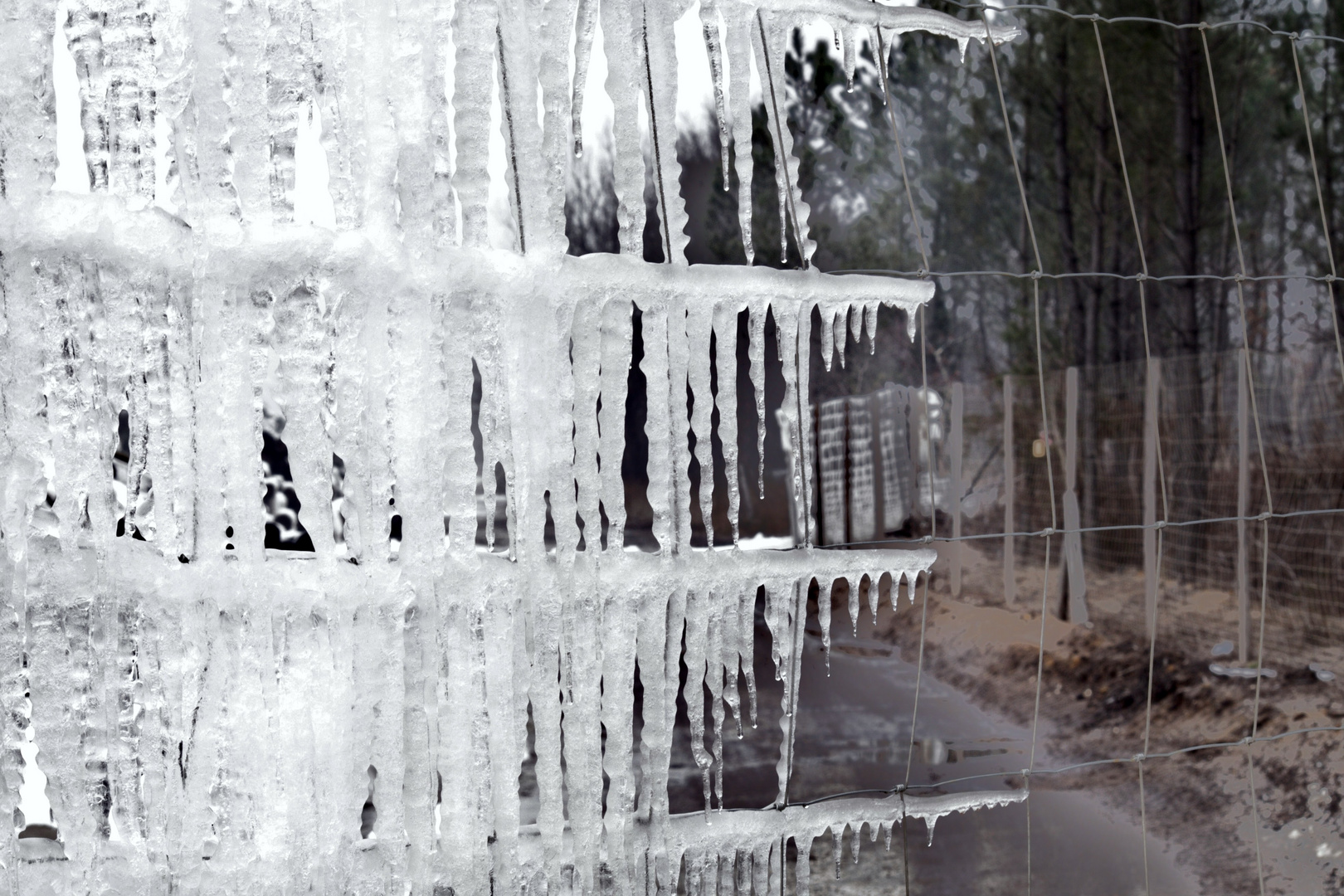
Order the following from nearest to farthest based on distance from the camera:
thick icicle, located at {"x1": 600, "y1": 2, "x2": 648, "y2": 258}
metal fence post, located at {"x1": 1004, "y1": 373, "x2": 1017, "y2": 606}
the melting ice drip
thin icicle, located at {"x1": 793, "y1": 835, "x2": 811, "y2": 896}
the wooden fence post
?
the melting ice drip → thick icicle, located at {"x1": 600, "y1": 2, "x2": 648, "y2": 258} → thin icicle, located at {"x1": 793, "y1": 835, "x2": 811, "y2": 896} → metal fence post, located at {"x1": 1004, "y1": 373, "x2": 1017, "y2": 606} → the wooden fence post

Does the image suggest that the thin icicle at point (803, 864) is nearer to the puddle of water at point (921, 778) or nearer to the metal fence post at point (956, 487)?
the puddle of water at point (921, 778)

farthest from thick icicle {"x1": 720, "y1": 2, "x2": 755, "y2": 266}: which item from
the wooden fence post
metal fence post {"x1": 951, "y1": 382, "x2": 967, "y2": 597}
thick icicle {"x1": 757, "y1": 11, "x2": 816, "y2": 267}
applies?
the wooden fence post

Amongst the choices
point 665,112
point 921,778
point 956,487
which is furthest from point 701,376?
point 921,778

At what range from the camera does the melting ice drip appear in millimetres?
489

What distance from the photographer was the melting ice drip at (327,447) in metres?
0.49

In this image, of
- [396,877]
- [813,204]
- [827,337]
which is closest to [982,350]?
[813,204]

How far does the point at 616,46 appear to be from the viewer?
24.1 inches

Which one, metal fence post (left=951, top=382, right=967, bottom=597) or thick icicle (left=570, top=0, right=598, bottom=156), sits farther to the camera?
metal fence post (left=951, top=382, right=967, bottom=597)

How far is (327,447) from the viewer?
52 cm

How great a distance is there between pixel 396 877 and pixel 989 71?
1.10 meters

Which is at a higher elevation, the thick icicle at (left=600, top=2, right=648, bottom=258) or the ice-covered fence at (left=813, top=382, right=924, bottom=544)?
the thick icicle at (left=600, top=2, right=648, bottom=258)

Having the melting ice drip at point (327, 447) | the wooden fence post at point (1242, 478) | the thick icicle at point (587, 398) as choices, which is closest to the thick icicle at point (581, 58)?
the melting ice drip at point (327, 447)

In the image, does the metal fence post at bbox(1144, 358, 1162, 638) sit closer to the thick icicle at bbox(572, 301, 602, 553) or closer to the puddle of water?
the puddle of water

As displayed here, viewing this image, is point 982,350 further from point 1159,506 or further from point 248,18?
point 248,18
